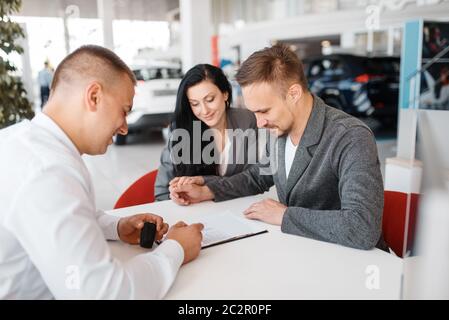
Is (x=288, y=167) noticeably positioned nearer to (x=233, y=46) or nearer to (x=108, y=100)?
(x=108, y=100)

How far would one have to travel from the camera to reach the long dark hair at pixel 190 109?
202 cm

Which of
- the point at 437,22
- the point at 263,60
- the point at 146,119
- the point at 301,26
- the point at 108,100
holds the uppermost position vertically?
the point at 301,26

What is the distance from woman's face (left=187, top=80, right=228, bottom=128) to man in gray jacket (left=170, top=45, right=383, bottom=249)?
0.57 m

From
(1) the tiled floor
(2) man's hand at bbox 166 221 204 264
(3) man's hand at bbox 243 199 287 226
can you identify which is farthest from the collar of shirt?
(1) the tiled floor

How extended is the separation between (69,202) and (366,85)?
616 centimetres

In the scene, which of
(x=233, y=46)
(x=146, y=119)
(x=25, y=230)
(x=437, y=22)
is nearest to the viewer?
(x=25, y=230)

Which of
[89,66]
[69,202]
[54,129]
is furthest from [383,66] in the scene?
[69,202]

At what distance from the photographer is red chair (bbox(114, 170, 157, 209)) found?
6.17 ft

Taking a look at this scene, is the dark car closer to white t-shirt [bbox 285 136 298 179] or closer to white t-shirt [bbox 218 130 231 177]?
white t-shirt [bbox 218 130 231 177]

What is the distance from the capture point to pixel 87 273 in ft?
2.56

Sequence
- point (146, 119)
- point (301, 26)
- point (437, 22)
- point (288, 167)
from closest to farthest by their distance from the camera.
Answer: point (288, 167) → point (437, 22) → point (146, 119) → point (301, 26)
